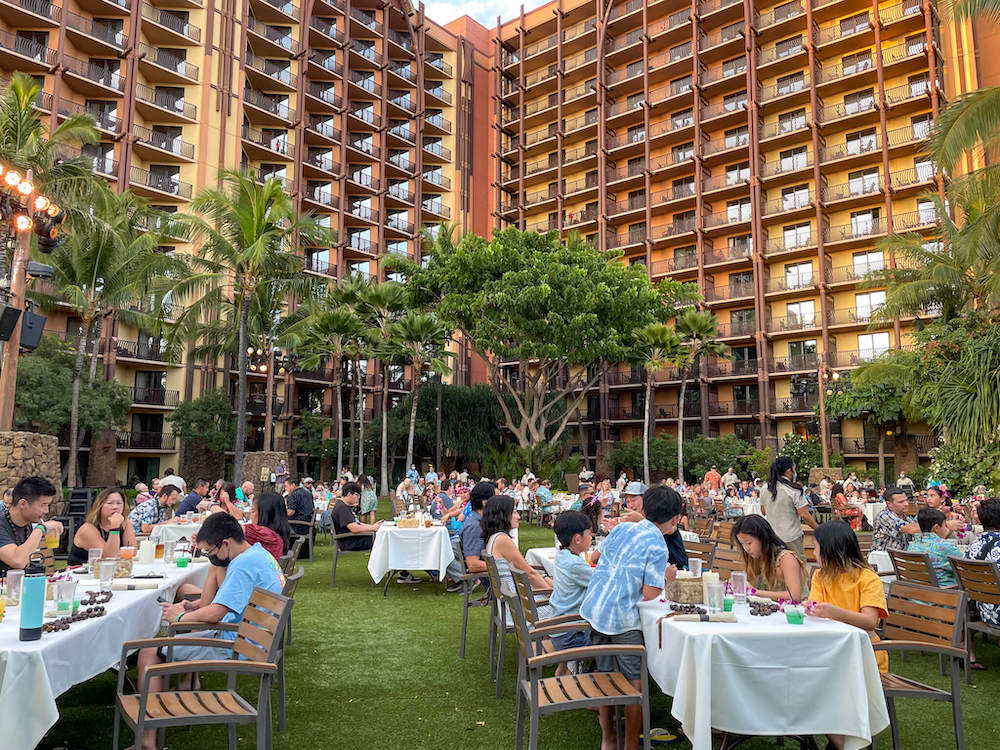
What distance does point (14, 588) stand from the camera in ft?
13.6

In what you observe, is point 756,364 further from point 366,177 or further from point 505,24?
point 505,24

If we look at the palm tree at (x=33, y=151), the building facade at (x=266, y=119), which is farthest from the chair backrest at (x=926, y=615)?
the building facade at (x=266, y=119)

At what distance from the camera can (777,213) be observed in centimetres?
3941

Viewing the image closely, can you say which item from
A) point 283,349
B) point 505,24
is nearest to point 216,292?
point 283,349

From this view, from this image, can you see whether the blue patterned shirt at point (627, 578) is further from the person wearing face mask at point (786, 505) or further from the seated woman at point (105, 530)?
the seated woman at point (105, 530)

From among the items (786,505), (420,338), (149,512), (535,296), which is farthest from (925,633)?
(420,338)

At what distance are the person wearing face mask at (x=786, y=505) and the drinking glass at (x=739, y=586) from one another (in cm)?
364

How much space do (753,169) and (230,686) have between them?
40653mm

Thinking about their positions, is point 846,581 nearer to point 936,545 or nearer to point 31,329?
point 936,545

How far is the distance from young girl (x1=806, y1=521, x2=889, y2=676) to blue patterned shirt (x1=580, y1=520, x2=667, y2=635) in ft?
2.89

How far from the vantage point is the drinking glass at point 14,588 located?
4.10 m

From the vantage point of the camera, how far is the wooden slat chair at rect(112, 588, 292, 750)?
347 centimetres

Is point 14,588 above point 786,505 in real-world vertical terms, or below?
below

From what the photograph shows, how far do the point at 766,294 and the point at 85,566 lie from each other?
127 feet
